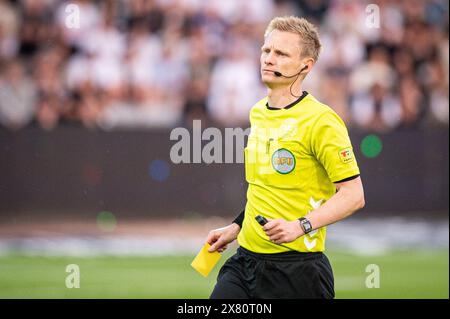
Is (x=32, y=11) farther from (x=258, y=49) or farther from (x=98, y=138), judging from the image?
(x=258, y=49)

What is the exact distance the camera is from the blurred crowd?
48.8ft

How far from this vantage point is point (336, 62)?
15891 mm

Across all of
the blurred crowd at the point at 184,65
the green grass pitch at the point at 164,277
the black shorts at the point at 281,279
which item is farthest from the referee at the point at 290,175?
the blurred crowd at the point at 184,65

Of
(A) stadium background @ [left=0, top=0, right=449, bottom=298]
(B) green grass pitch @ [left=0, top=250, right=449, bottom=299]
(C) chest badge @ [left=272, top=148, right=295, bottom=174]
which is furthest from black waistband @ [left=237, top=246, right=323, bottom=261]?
(A) stadium background @ [left=0, top=0, right=449, bottom=298]

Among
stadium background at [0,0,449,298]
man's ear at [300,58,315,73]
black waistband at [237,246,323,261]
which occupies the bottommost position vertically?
black waistband at [237,246,323,261]

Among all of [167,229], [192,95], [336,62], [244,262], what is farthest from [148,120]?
[244,262]

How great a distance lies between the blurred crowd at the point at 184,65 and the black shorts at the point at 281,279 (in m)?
8.97

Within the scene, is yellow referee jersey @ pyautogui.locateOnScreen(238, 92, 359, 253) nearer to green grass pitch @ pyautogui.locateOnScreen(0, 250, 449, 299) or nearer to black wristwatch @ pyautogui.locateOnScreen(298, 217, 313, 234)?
black wristwatch @ pyautogui.locateOnScreen(298, 217, 313, 234)

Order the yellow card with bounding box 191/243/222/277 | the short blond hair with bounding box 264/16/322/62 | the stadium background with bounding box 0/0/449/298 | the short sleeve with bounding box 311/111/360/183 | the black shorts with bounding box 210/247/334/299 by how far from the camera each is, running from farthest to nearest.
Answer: the stadium background with bounding box 0/0/449/298
the yellow card with bounding box 191/243/222/277
the short blond hair with bounding box 264/16/322/62
the black shorts with bounding box 210/247/334/299
the short sleeve with bounding box 311/111/360/183

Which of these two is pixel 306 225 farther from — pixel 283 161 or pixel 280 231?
pixel 283 161

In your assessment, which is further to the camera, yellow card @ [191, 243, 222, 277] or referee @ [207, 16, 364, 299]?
yellow card @ [191, 243, 222, 277]

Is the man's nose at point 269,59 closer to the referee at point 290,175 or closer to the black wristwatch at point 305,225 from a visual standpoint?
the referee at point 290,175

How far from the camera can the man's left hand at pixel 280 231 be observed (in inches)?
205

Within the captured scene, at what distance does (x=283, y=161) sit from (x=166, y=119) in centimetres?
952
